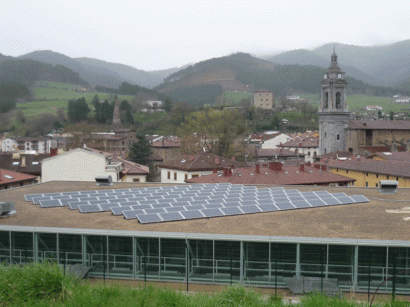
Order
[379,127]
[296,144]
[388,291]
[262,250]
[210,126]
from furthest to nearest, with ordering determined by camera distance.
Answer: [296,144] → [379,127] → [210,126] → [262,250] → [388,291]

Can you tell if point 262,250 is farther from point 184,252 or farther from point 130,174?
point 130,174

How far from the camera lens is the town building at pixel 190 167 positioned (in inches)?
1747

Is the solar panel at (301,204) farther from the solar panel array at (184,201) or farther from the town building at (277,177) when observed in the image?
the town building at (277,177)

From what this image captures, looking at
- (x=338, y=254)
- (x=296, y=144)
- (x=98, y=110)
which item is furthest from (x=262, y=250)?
(x=98, y=110)

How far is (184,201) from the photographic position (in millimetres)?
19422

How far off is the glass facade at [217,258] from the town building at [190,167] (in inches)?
1123

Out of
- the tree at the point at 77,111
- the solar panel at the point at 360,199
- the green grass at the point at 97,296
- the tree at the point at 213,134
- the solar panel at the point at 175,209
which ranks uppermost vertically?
the tree at the point at 77,111

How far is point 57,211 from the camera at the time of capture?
1808 cm

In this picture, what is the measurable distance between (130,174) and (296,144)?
57.8m

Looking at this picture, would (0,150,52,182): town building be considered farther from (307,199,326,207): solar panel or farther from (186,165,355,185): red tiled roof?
(307,199,326,207): solar panel

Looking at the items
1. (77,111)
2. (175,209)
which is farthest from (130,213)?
(77,111)

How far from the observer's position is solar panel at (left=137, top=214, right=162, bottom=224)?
618 inches

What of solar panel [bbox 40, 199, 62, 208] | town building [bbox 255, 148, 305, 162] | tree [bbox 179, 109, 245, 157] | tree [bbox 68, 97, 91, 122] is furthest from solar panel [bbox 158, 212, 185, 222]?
tree [bbox 68, 97, 91, 122]

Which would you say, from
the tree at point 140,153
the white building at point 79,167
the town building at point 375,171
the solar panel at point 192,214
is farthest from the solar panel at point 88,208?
the tree at point 140,153
